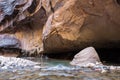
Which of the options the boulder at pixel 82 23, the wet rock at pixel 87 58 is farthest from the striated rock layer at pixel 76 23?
the wet rock at pixel 87 58

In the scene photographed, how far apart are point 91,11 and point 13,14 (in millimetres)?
4715

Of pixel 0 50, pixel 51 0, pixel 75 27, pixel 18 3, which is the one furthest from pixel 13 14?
pixel 75 27

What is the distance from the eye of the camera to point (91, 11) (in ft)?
33.0

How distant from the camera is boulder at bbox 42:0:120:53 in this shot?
9.90 metres

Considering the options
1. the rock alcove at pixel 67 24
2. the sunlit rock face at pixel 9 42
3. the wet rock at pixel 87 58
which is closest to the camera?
the wet rock at pixel 87 58

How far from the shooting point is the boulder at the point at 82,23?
9898 millimetres

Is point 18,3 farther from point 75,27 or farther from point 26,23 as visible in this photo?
point 75,27

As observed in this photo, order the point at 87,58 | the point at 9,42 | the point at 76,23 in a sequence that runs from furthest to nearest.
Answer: the point at 9,42, the point at 76,23, the point at 87,58

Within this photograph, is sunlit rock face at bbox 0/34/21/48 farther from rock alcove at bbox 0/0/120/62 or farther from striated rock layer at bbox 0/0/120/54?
striated rock layer at bbox 0/0/120/54

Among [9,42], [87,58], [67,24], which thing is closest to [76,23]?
[67,24]

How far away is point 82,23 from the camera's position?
10242 millimetres

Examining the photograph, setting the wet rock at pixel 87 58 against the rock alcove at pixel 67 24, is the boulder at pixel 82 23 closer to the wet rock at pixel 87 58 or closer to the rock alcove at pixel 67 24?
the rock alcove at pixel 67 24

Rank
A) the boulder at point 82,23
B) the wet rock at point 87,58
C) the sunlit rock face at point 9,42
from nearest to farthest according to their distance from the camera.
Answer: the wet rock at point 87,58 < the boulder at point 82,23 < the sunlit rock face at point 9,42

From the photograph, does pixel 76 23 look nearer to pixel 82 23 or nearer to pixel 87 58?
pixel 82 23
